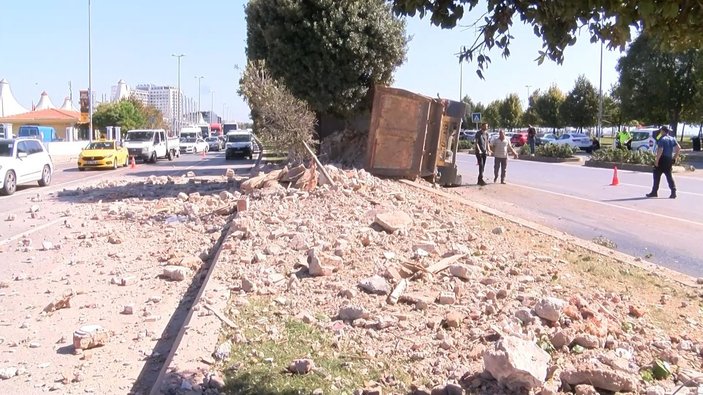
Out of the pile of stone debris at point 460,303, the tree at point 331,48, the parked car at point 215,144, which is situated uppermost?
the tree at point 331,48

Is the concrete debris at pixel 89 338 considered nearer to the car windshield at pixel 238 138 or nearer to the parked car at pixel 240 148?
the parked car at pixel 240 148

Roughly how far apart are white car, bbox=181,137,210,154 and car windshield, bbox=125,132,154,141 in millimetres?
17065

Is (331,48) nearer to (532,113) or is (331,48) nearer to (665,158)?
(665,158)

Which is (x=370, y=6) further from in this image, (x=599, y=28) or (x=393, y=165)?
(x=599, y=28)

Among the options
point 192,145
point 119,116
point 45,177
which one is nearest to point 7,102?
point 119,116

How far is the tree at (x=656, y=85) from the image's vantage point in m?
47.3

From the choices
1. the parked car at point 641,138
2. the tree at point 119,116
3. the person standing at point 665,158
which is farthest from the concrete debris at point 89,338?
the tree at point 119,116

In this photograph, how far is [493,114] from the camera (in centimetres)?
9719

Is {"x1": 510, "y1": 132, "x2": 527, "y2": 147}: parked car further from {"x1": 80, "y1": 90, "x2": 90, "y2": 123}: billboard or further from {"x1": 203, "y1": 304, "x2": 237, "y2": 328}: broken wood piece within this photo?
{"x1": 203, "y1": 304, "x2": 237, "y2": 328}: broken wood piece

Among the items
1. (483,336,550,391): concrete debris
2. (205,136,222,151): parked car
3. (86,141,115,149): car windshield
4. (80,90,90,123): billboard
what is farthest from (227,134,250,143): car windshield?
(483,336,550,391): concrete debris

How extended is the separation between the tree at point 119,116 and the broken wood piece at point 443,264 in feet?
235

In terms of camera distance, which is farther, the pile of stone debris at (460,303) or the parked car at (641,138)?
the parked car at (641,138)

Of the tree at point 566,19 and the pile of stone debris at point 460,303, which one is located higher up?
the tree at point 566,19

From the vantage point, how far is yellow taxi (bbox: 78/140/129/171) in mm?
31938
